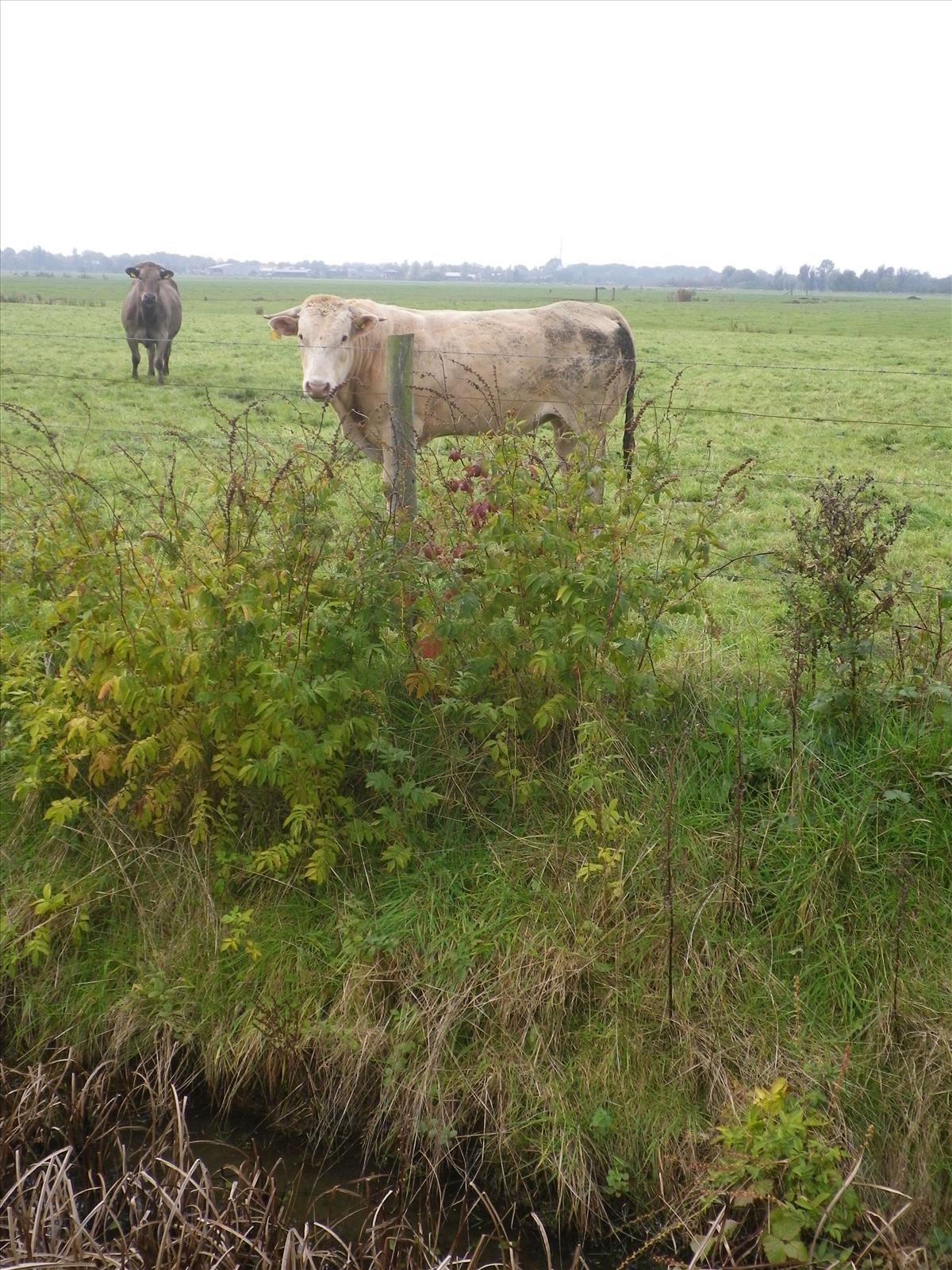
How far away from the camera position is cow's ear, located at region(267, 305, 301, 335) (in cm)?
793

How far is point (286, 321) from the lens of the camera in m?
7.98

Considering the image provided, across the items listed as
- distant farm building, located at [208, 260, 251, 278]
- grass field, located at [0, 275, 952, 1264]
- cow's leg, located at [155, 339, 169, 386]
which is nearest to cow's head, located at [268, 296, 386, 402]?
grass field, located at [0, 275, 952, 1264]

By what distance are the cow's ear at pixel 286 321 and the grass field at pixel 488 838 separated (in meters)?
3.59

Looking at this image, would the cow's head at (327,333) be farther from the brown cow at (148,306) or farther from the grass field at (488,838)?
the brown cow at (148,306)

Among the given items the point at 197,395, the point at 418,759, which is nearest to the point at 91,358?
the point at 197,395

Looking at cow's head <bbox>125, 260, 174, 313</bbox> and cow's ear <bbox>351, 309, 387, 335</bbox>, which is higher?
cow's ear <bbox>351, 309, 387, 335</bbox>

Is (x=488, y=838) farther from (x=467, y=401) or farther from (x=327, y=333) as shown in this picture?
(x=467, y=401)

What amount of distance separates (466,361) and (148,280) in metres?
14.0

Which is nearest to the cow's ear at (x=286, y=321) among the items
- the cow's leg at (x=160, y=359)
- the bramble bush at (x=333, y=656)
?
the bramble bush at (x=333, y=656)

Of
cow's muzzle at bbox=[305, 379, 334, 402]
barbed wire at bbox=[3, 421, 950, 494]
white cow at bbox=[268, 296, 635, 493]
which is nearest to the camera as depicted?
cow's muzzle at bbox=[305, 379, 334, 402]

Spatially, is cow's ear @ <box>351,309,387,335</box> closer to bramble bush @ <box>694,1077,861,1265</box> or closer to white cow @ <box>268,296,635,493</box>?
white cow @ <box>268,296,635,493</box>

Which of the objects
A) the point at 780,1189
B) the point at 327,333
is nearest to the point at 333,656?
the point at 780,1189

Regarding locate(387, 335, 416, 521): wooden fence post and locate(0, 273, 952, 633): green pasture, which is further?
locate(0, 273, 952, 633): green pasture

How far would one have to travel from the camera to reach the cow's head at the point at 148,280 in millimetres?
20109
